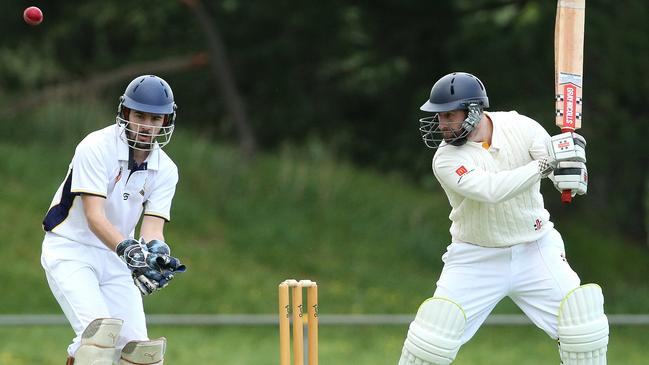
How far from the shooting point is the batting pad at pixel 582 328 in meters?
5.04

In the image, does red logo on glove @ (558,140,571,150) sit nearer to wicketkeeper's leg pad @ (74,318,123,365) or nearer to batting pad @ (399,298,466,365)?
batting pad @ (399,298,466,365)

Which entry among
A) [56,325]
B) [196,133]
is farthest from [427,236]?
A: [56,325]

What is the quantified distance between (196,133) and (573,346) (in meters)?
7.70

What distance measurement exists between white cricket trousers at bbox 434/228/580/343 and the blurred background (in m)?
3.46

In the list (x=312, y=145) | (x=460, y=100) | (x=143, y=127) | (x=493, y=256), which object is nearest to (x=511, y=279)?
(x=493, y=256)

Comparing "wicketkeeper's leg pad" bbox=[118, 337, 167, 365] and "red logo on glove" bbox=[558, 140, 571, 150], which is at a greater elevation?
"red logo on glove" bbox=[558, 140, 571, 150]

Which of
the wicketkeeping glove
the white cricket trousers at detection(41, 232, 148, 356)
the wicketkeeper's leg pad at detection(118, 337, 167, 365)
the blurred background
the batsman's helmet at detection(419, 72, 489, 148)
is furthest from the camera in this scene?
the blurred background

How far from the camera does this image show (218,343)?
9125 millimetres

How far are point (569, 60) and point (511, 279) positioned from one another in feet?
2.96

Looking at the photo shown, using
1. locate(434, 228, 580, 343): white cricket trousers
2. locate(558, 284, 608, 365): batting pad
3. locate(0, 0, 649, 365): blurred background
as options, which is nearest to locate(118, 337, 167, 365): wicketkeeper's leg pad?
locate(434, 228, 580, 343): white cricket trousers

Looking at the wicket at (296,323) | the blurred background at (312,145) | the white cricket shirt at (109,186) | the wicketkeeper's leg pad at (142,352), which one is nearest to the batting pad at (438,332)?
the wicket at (296,323)

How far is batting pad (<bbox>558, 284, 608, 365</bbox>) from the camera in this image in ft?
16.5

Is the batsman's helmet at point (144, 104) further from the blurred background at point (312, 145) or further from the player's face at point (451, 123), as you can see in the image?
the blurred background at point (312, 145)

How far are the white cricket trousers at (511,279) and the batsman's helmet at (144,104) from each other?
4.26 feet
